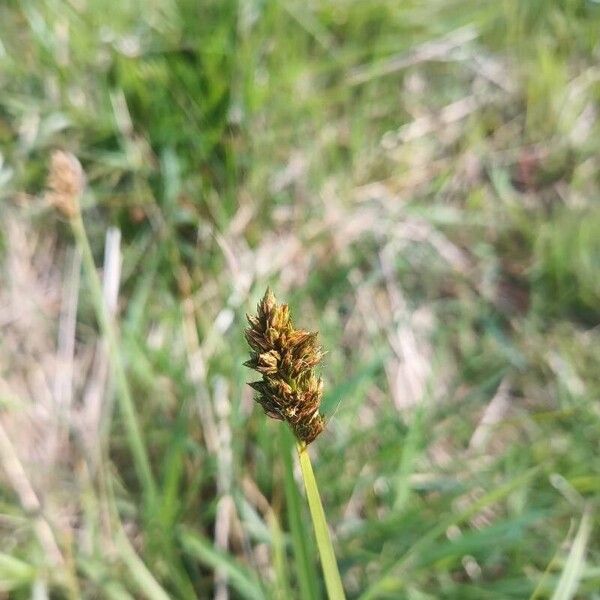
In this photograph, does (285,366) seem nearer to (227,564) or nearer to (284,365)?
(284,365)

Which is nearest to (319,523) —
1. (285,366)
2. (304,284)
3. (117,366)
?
(285,366)

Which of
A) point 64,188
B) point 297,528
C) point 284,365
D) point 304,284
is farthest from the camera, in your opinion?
point 304,284

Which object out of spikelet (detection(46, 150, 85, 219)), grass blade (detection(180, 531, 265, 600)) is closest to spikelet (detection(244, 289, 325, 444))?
spikelet (detection(46, 150, 85, 219))

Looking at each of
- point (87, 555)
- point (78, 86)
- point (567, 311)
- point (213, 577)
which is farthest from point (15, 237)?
point (567, 311)

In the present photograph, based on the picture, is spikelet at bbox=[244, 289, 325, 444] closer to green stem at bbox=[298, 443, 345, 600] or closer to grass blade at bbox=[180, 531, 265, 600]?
green stem at bbox=[298, 443, 345, 600]

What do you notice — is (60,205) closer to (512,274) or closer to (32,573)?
(32,573)

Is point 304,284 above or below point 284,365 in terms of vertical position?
above

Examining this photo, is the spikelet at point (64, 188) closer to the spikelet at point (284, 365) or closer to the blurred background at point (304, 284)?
the blurred background at point (304, 284)

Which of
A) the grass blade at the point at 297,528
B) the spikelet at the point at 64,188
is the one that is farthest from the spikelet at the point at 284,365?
the spikelet at the point at 64,188
